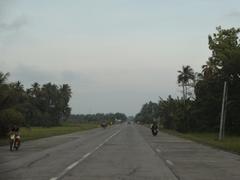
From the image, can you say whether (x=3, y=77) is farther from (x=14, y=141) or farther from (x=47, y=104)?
(x=47, y=104)

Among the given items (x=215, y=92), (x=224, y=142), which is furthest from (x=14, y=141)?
(x=215, y=92)

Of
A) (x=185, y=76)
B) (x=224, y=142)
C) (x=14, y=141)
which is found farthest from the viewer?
(x=185, y=76)

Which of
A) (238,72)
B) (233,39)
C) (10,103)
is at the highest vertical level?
(233,39)

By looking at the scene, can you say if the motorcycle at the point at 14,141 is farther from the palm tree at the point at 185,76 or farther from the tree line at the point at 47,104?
the palm tree at the point at 185,76

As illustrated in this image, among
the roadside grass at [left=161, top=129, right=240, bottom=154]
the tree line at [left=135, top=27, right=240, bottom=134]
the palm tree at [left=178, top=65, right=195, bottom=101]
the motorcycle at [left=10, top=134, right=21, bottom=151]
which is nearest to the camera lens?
the motorcycle at [left=10, top=134, right=21, bottom=151]

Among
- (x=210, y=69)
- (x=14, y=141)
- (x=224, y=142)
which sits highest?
(x=210, y=69)

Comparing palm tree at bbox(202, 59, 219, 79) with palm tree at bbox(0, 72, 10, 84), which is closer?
palm tree at bbox(0, 72, 10, 84)

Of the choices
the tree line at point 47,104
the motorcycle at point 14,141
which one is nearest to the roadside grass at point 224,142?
the motorcycle at point 14,141

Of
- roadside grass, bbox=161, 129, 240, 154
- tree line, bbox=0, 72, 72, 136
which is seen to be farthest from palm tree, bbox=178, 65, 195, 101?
roadside grass, bbox=161, 129, 240, 154

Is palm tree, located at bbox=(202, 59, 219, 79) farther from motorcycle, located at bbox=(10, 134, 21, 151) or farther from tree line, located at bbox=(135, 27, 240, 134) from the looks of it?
motorcycle, located at bbox=(10, 134, 21, 151)

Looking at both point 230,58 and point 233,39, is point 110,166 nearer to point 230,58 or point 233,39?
point 230,58

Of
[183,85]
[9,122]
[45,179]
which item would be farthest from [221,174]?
[183,85]

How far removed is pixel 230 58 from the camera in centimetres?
7594

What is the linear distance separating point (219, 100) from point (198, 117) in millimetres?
9732
